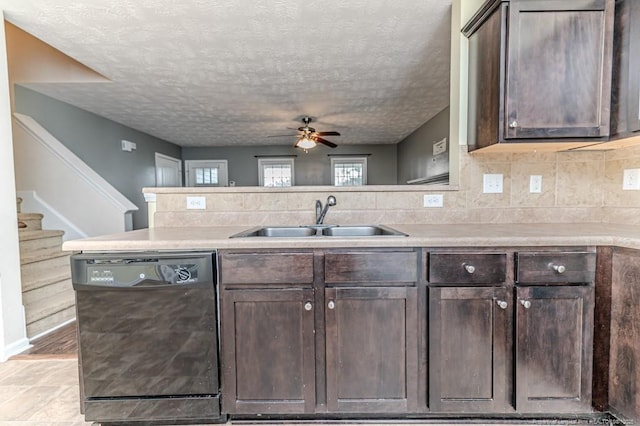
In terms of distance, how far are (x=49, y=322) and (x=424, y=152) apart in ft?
18.1

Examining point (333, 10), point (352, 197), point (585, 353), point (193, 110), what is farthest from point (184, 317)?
point (193, 110)

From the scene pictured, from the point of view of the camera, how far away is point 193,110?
455 centimetres

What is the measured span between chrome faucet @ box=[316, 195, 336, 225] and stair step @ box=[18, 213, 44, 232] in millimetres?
3052

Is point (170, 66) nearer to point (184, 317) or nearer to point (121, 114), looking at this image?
point (121, 114)

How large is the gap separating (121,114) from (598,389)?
5948mm

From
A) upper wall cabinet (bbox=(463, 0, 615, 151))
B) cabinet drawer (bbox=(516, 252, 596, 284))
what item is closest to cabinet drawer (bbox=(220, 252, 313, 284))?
cabinet drawer (bbox=(516, 252, 596, 284))

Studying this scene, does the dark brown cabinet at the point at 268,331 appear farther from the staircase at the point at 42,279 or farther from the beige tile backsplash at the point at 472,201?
the staircase at the point at 42,279

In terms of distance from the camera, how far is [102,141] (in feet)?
15.9

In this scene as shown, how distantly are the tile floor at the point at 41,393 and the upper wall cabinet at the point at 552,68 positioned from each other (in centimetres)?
142

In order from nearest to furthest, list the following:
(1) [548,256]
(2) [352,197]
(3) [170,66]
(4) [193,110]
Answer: (1) [548,256]
(2) [352,197]
(3) [170,66]
(4) [193,110]

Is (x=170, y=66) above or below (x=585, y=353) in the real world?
above

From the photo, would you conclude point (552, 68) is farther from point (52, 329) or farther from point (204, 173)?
point (204, 173)

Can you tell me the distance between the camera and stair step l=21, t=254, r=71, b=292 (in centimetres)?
257

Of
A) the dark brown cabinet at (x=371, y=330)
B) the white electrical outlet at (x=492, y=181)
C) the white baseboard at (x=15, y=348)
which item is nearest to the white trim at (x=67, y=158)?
the white baseboard at (x=15, y=348)
